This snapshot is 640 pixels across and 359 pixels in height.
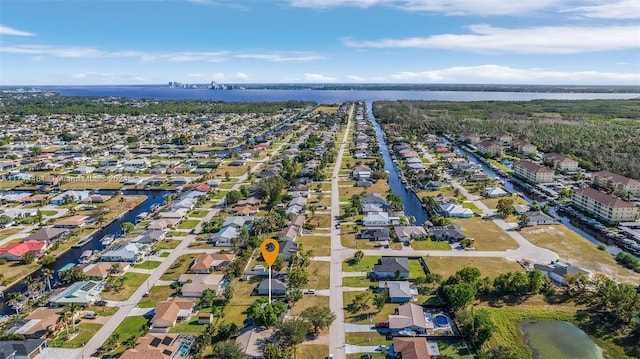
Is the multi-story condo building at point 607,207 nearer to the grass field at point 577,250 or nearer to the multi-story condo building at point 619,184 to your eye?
the grass field at point 577,250

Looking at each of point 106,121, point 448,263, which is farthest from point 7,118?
point 448,263

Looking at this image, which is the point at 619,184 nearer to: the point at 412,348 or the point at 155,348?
the point at 412,348

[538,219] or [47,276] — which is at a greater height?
[538,219]

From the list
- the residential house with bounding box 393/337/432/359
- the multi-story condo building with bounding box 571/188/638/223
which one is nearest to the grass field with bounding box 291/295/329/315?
the residential house with bounding box 393/337/432/359

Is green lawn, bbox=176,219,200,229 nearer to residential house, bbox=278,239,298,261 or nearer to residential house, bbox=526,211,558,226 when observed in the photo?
residential house, bbox=278,239,298,261

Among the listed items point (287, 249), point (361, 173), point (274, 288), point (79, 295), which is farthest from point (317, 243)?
point (361, 173)

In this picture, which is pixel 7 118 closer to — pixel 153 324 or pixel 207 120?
pixel 207 120
